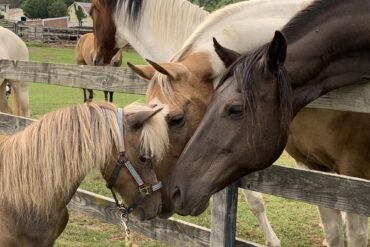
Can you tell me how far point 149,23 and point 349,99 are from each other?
1929 millimetres

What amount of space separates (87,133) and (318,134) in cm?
154

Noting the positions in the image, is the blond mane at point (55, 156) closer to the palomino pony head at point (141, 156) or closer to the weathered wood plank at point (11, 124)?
the palomino pony head at point (141, 156)

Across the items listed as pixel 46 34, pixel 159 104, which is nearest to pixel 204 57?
pixel 159 104

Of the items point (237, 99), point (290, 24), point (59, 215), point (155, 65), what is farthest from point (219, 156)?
point (59, 215)

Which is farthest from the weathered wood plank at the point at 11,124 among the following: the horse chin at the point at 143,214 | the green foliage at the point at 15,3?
the green foliage at the point at 15,3

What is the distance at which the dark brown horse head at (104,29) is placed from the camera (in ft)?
14.3

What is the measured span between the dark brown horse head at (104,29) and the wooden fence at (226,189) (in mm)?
585

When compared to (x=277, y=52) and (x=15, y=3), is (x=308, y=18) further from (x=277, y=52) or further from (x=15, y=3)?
(x=15, y=3)

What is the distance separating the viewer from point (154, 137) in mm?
2379

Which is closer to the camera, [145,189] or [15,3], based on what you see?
[145,189]

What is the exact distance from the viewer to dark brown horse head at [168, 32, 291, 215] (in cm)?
218

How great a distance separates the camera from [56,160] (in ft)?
7.82

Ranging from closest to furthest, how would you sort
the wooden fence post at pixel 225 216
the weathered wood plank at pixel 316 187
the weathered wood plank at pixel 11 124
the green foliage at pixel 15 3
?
the weathered wood plank at pixel 316 187, the wooden fence post at pixel 225 216, the weathered wood plank at pixel 11 124, the green foliage at pixel 15 3

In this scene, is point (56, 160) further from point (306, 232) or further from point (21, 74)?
point (306, 232)
